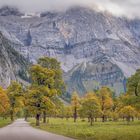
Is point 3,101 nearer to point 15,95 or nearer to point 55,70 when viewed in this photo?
point 15,95

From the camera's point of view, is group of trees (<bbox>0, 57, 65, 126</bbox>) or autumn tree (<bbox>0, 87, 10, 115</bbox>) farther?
autumn tree (<bbox>0, 87, 10, 115</bbox>)

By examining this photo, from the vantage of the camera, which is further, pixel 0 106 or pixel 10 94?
pixel 10 94

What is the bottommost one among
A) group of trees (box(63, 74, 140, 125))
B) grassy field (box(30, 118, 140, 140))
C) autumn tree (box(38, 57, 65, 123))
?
grassy field (box(30, 118, 140, 140))

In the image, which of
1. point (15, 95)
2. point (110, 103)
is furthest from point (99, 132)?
point (15, 95)

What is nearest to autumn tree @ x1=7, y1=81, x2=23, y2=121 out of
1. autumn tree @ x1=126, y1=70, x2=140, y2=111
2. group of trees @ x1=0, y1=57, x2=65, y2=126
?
group of trees @ x1=0, y1=57, x2=65, y2=126

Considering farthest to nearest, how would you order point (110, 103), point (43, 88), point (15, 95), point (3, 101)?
1. point (110, 103)
2. point (15, 95)
3. point (3, 101)
4. point (43, 88)

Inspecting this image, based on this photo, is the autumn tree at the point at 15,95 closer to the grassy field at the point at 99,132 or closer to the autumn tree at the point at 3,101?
the autumn tree at the point at 3,101

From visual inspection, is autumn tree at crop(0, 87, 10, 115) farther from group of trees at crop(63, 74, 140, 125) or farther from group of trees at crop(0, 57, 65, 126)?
group of trees at crop(0, 57, 65, 126)

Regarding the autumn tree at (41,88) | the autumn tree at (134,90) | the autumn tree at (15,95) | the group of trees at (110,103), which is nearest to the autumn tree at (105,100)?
the group of trees at (110,103)

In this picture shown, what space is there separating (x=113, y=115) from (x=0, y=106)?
133ft

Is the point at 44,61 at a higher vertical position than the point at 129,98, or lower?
higher

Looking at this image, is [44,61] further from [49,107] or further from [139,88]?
[139,88]

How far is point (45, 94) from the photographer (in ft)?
292

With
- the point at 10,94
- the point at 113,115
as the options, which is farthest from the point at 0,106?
the point at 113,115
